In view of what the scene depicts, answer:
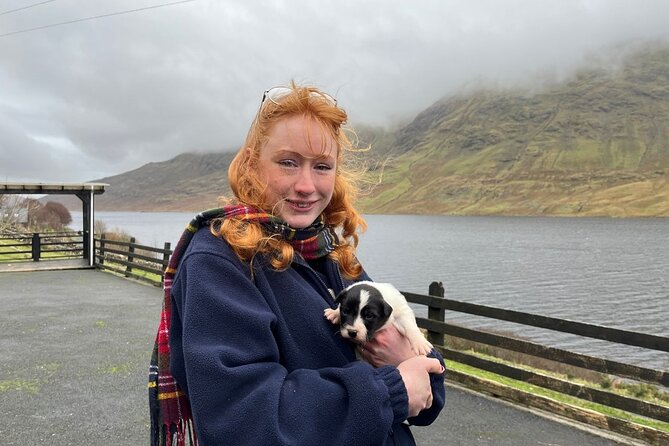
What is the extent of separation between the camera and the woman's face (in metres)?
1.73

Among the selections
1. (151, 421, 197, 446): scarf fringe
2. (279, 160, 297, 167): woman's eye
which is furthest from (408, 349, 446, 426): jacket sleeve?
(279, 160, 297, 167): woman's eye

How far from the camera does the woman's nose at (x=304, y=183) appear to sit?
1738 millimetres

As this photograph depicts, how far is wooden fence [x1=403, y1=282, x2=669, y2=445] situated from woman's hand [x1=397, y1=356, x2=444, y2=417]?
498cm

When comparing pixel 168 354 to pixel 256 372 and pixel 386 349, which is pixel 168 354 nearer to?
pixel 256 372

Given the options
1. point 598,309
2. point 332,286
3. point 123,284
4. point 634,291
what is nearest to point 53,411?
point 332,286

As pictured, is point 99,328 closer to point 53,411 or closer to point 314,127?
point 53,411

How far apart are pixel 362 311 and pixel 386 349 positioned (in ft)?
0.72

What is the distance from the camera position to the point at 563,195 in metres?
161

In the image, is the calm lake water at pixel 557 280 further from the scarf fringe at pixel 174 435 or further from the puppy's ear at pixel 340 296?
the scarf fringe at pixel 174 435

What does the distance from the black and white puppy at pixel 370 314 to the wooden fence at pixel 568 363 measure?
4430 millimetres

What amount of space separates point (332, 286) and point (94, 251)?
832 inches

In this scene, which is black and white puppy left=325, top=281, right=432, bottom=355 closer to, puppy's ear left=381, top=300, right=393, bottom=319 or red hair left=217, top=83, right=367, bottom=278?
puppy's ear left=381, top=300, right=393, bottom=319

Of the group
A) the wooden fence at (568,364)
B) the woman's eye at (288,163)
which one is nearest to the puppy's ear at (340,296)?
the woman's eye at (288,163)

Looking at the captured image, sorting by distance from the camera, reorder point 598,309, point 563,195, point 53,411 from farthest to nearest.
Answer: point 563,195 < point 598,309 < point 53,411
